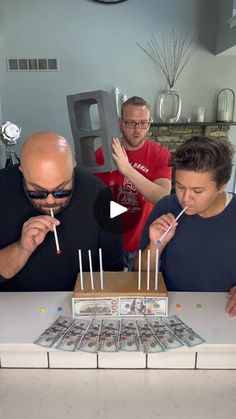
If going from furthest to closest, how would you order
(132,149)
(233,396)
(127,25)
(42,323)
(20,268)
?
1. (127,25)
2. (132,149)
3. (20,268)
4. (42,323)
5. (233,396)

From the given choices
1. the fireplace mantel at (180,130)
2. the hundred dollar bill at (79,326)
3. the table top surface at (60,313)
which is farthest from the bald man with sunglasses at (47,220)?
the fireplace mantel at (180,130)

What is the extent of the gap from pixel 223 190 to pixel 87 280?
0.52 metres

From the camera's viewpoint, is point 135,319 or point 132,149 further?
point 132,149

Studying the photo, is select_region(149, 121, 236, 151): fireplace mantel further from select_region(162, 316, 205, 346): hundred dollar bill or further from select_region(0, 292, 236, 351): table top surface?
select_region(162, 316, 205, 346): hundred dollar bill

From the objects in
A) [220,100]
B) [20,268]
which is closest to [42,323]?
[20,268]

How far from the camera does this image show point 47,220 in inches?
35.5

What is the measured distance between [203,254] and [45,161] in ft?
1.83

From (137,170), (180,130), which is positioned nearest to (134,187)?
(137,170)

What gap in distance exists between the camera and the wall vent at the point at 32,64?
350 centimetres

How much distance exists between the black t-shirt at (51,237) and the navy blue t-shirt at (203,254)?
22 cm

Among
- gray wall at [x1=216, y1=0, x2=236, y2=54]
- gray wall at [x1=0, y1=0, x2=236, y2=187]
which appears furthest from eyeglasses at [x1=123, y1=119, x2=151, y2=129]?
gray wall at [x1=0, y1=0, x2=236, y2=187]

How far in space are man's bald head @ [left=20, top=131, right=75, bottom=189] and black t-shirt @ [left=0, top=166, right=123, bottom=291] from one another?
18 cm

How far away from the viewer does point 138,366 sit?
755 millimetres

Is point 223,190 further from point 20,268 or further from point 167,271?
point 20,268
